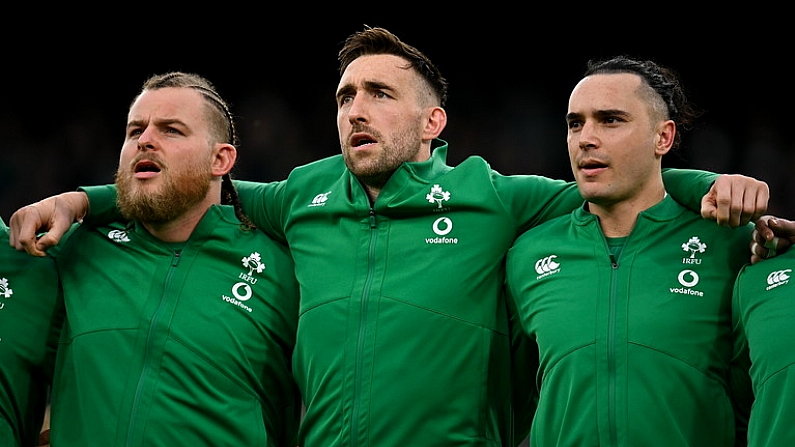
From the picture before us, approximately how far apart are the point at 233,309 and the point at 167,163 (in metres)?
0.68

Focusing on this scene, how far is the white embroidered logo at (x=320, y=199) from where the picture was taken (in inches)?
157

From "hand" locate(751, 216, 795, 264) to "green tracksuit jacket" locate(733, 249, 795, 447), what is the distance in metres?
0.03

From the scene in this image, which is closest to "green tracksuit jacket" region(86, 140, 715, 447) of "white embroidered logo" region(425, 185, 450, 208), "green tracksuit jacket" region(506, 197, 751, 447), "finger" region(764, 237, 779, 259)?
"white embroidered logo" region(425, 185, 450, 208)

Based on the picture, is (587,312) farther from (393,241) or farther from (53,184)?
(53,184)

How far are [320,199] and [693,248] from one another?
4.71ft

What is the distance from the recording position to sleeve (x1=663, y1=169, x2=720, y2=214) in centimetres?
354

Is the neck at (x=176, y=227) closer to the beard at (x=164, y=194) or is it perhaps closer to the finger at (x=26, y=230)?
the beard at (x=164, y=194)

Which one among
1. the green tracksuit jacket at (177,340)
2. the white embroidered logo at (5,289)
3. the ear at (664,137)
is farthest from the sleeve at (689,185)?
the white embroidered logo at (5,289)

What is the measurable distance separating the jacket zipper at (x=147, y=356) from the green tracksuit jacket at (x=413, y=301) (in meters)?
0.49

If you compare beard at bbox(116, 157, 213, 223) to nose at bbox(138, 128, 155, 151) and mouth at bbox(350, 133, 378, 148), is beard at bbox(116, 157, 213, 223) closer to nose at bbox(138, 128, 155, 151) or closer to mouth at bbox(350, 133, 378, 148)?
nose at bbox(138, 128, 155, 151)

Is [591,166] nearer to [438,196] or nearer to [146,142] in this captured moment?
[438,196]

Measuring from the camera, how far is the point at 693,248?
11.3 feet

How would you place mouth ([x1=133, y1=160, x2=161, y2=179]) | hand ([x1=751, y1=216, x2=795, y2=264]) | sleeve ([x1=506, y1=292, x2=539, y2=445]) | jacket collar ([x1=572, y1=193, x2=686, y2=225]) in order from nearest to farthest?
hand ([x1=751, y1=216, x2=795, y2=264]) < jacket collar ([x1=572, y1=193, x2=686, y2=225]) < sleeve ([x1=506, y1=292, x2=539, y2=445]) < mouth ([x1=133, y1=160, x2=161, y2=179])

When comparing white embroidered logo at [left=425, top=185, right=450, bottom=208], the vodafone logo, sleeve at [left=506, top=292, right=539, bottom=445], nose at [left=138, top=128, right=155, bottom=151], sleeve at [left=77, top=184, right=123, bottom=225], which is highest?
nose at [left=138, top=128, right=155, bottom=151]
